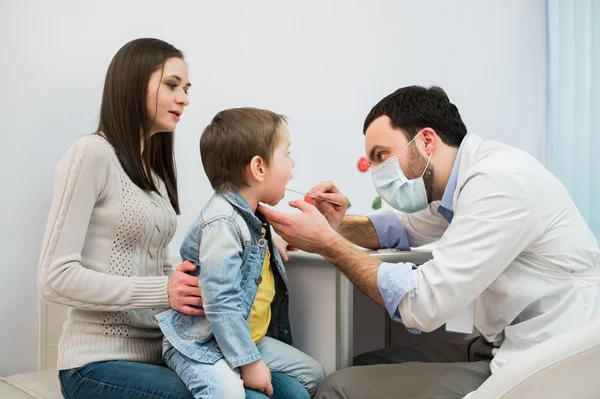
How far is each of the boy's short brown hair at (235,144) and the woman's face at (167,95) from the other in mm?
202

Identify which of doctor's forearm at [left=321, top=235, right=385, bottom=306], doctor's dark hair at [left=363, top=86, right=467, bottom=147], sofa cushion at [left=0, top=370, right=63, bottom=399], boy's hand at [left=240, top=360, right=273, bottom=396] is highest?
doctor's dark hair at [left=363, top=86, right=467, bottom=147]

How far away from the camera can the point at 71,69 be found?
6.10 ft

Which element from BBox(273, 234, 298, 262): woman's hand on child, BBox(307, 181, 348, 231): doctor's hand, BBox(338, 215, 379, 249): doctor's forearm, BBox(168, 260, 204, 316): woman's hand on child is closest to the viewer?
BBox(168, 260, 204, 316): woman's hand on child

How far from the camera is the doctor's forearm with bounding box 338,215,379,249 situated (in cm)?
180

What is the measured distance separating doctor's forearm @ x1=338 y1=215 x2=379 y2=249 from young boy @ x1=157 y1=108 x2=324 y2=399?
40cm

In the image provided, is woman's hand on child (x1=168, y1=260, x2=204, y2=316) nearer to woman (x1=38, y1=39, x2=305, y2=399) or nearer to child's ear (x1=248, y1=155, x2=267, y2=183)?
woman (x1=38, y1=39, x2=305, y2=399)

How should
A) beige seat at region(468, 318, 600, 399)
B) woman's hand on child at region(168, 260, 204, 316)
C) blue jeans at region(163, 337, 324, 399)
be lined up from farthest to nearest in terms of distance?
woman's hand on child at region(168, 260, 204, 316), blue jeans at region(163, 337, 324, 399), beige seat at region(468, 318, 600, 399)

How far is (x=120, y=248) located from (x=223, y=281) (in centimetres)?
32

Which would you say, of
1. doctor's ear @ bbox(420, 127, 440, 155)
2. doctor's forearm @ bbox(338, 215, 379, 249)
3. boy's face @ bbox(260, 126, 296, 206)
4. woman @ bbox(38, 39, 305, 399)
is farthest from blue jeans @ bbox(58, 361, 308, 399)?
doctor's ear @ bbox(420, 127, 440, 155)

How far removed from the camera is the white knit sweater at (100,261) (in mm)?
1318

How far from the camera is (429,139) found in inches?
62.5

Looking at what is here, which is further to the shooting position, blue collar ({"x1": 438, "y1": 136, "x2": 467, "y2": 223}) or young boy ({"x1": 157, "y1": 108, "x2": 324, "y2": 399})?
blue collar ({"x1": 438, "y1": 136, "x2": 467, "y2": 223})

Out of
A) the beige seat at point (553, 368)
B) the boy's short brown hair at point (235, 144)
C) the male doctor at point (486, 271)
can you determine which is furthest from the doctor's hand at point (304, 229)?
the beige seat at point (553, 368)

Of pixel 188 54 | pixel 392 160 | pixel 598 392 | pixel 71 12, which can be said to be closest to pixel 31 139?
pixel 71 12
